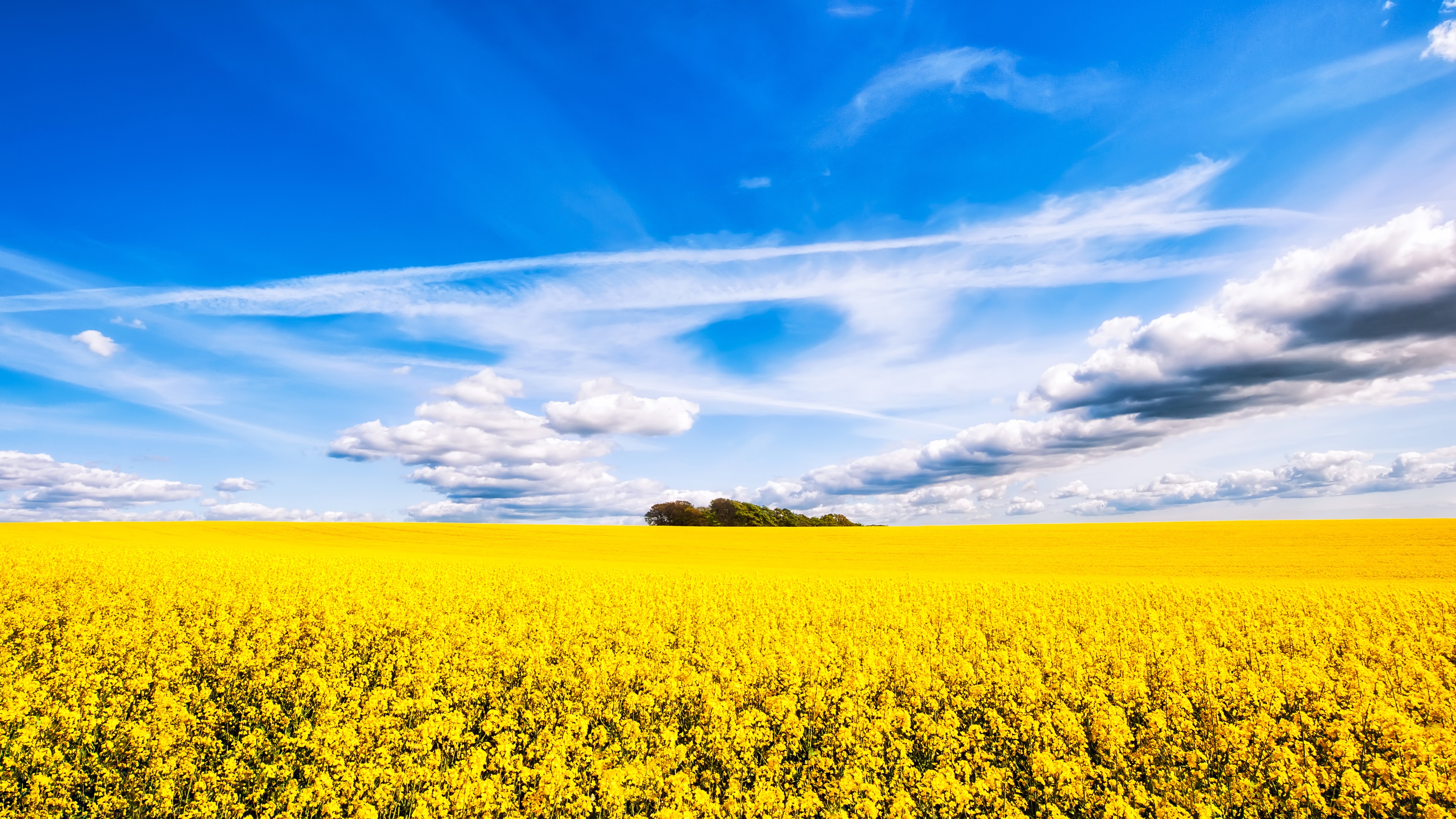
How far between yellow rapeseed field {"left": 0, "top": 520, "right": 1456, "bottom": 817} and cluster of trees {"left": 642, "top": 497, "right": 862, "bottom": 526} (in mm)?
57491

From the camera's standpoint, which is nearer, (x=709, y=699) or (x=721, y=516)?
(x=709, y=699)

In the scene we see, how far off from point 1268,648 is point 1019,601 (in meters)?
4.91

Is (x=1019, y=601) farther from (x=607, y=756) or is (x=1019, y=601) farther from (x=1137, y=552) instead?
(x=1137, y=552)

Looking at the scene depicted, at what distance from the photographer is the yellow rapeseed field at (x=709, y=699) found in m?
6.07

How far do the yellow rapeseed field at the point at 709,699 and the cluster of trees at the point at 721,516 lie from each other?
57491 millimetres

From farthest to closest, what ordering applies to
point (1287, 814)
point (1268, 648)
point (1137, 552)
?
point (1137, 552), point (1268, 648), point (1287, 814)

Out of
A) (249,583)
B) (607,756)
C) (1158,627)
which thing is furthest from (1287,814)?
(249,583)

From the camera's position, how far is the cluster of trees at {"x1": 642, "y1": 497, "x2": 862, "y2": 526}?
7481 centimetres

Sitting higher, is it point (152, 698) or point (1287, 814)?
point (152, 698)

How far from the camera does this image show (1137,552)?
33188 mm

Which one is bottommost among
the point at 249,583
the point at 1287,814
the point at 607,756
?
the point at 1287,814

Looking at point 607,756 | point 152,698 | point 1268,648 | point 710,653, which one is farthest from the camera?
point 1268,648

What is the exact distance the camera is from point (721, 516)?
7750 cm

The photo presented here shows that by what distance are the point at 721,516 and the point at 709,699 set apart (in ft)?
230
